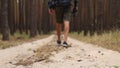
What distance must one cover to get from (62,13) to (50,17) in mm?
13078

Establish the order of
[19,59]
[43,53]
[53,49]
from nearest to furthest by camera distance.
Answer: [19,59] < [43,53] < [53,49]

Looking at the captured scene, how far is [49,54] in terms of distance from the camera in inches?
330

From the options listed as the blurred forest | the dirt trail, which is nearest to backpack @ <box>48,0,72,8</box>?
the dirt trail

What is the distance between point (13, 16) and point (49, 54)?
1244 cm

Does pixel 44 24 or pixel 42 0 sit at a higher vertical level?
pixel 42 0

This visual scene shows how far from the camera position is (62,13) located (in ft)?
33.4

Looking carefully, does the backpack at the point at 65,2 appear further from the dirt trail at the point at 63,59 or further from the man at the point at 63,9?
the dirt trail at the point at 63,59

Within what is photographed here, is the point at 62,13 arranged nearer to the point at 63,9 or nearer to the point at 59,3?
the point at 63,9

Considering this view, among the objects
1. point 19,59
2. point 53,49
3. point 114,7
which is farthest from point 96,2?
point 19,59

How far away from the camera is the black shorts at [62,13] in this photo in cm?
999

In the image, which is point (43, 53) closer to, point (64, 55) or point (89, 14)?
point (64, 55)

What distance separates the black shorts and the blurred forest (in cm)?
739

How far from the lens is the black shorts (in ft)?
32.8

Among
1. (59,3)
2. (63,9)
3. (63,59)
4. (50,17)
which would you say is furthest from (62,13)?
(50,17)
